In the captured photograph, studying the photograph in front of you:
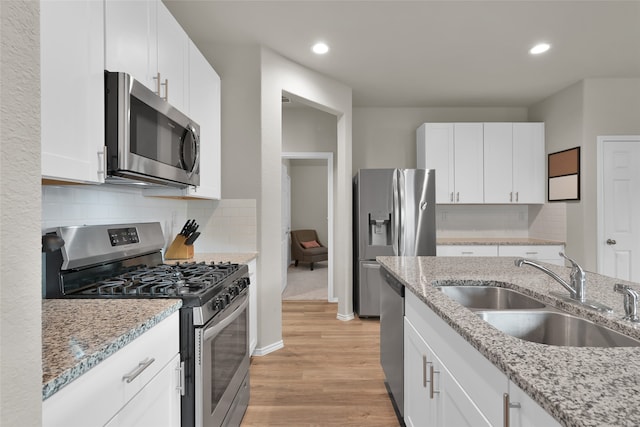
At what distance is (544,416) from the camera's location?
0.68 m

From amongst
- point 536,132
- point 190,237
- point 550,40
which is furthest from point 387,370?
point 536,132

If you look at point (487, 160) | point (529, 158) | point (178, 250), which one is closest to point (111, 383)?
point (178, 250)

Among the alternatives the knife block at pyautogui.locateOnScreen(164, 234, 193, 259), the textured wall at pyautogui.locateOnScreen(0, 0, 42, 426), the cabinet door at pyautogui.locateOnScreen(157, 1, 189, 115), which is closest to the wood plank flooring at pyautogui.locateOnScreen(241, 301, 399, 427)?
the knife block at pyautogui.locateOnScreen(164, 234, 193, 259)

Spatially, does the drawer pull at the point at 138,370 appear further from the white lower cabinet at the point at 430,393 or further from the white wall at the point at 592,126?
the white wall at the point at 592,126

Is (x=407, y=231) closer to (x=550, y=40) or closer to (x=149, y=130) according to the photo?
(x=550, y=40)

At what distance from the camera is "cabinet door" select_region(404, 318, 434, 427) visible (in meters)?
1.48

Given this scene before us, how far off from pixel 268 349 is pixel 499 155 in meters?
3.60

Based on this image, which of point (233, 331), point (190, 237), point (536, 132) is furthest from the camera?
point (536, 132)

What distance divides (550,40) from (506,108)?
1944 millimetres

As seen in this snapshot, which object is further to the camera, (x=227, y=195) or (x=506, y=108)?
(x=506, y=108)

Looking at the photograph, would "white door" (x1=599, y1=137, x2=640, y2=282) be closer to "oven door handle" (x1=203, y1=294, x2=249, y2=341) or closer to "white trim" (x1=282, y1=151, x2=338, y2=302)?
"white trim" (x1=282, y1=151, x2=338, y2=302)

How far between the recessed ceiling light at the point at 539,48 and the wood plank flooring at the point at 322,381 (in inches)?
121

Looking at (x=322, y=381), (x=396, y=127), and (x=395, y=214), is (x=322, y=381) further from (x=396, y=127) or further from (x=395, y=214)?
(x=396, y=127)

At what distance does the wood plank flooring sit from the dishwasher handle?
2.62 feet
